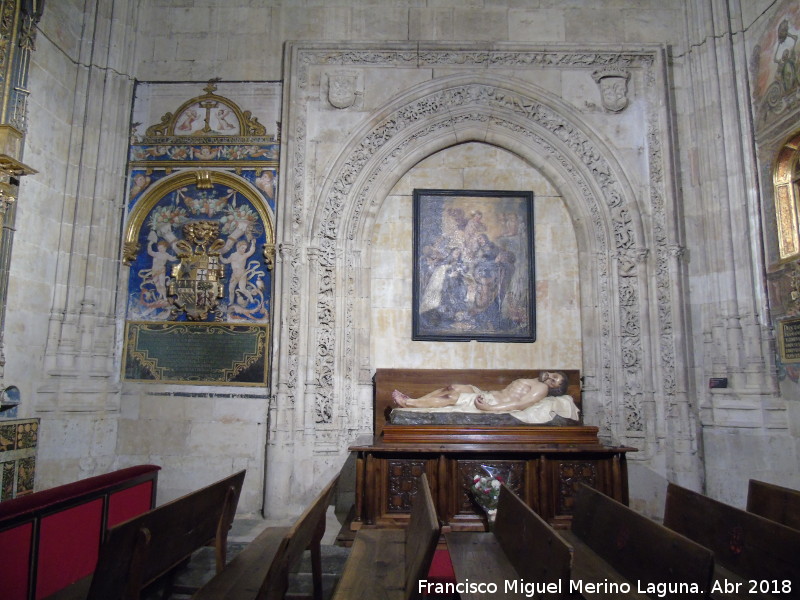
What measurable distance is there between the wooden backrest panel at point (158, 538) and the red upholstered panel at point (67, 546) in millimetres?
1062

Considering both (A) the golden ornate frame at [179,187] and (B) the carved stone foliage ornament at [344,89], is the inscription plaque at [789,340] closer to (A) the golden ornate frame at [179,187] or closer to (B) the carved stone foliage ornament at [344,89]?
(B) the carved stone foliage ornament at [344,89]

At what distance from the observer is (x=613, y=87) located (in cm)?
749

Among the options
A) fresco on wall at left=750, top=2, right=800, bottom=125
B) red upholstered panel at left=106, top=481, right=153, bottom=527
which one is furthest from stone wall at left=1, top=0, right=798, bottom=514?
red upholstered panel at left=106, top=481, right=153, bottom=527

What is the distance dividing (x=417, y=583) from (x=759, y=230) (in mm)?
5922

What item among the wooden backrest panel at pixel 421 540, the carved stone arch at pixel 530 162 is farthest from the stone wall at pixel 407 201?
A: the wooden backrest panel at pixel 421 540

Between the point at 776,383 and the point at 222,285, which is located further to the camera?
the point at 222,285

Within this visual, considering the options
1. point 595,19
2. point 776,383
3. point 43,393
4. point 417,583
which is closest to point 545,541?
point 417,583

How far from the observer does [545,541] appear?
9.54 feet

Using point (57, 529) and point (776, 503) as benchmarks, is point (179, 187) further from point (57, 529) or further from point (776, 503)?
point (776, 503)

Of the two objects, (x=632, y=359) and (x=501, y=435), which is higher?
(x=632, y=359)

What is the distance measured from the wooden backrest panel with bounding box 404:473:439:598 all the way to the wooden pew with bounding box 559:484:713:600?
813 mm

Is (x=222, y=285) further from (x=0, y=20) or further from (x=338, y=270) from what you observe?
(x=0, y=20)

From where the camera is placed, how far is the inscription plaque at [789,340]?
19.4 ft

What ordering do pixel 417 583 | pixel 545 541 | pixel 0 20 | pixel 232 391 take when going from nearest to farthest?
1. pixel 417 583
2. pixel 545 541
3. pixel 0 20
4. pixel 232 391
